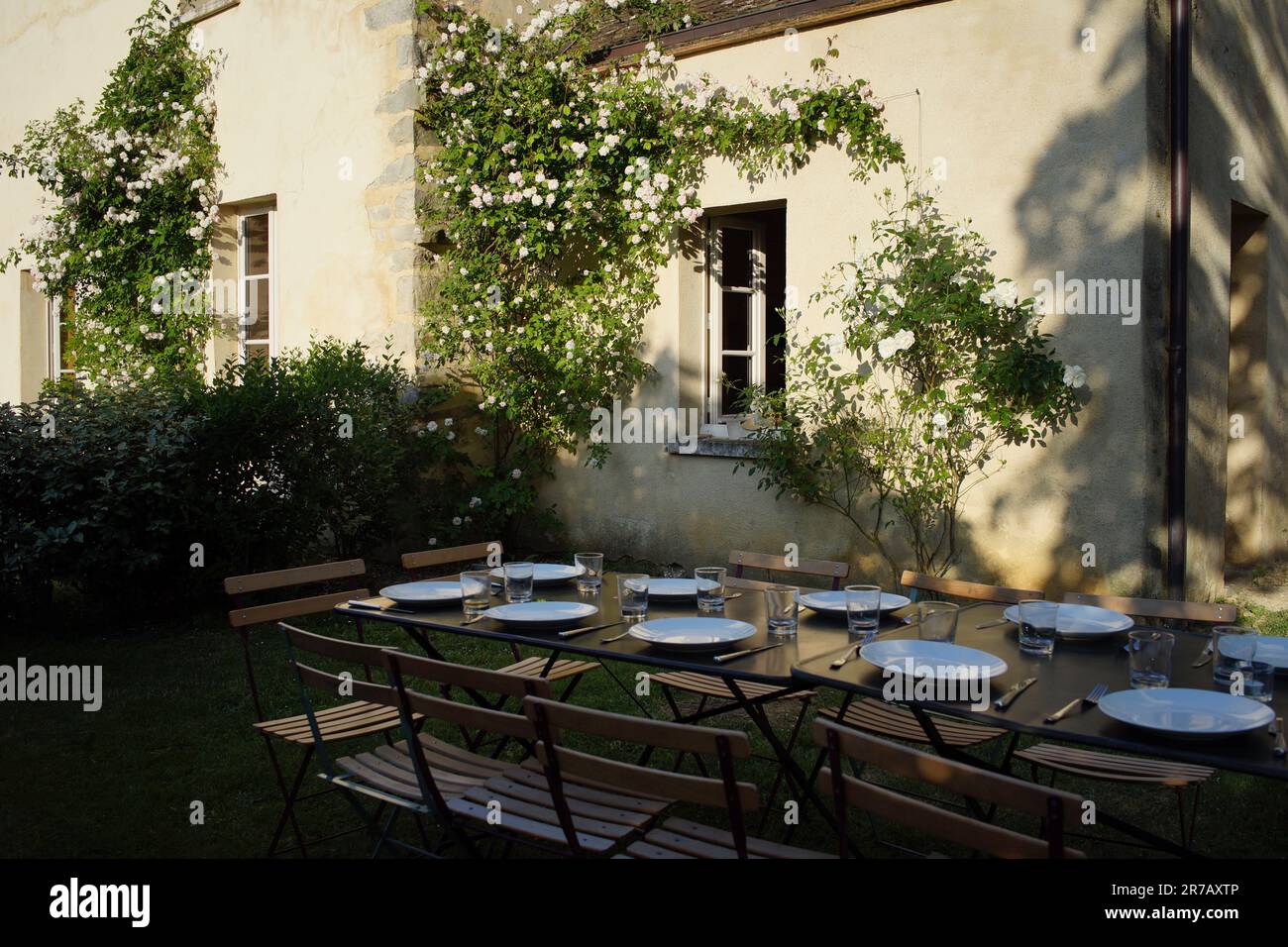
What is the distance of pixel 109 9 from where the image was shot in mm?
10984

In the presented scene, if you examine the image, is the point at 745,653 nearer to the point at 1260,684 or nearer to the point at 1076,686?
the point at 1076,686

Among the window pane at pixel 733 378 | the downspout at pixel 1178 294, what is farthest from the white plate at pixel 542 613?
the window pane at pixel 733 378

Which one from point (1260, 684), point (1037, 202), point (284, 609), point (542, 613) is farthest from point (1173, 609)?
point (1037, 202)

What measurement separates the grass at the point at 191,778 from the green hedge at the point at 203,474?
2.00 feet

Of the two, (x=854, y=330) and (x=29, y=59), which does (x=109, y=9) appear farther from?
(x=854, y=330)

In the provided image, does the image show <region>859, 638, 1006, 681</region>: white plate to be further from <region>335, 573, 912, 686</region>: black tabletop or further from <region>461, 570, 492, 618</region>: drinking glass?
<region>461, 570, 492, 618</region>: drinking glass

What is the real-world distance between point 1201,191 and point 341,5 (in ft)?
21.1

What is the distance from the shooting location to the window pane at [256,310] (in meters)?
9.80

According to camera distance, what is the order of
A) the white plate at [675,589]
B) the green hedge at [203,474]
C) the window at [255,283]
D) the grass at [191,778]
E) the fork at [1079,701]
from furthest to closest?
the window at [255,283] → the green hedge at [203,474] → the white plate at [675,589] → the grass at [191,778] → the fork at [1079,701]

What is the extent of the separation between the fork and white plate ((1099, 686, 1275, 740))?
41 mm

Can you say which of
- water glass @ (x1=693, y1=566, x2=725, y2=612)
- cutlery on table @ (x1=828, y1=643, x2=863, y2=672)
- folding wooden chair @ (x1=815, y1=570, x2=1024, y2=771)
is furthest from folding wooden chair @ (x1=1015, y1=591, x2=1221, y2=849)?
water glass @ (x1=693, y1=566, x2=725, y2=612)

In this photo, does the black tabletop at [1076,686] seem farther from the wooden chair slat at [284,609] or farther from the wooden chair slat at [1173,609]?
the wooden chair slat at [284,609]

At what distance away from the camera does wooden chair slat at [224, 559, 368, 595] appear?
12.8 feet

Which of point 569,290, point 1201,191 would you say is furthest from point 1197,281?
point 569,290
